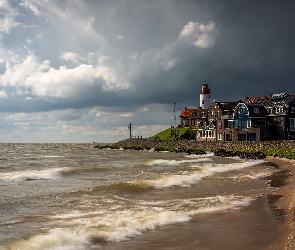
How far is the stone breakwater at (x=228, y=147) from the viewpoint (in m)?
57.9

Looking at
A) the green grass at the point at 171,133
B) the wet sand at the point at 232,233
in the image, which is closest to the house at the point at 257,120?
the green grass at the point at 171,133

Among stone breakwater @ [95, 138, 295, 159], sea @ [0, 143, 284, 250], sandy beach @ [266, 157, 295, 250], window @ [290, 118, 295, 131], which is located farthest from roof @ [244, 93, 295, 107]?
sandy beach @ [266, 157, 295, 250]

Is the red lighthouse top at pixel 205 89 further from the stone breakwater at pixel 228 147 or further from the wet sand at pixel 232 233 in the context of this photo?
the wet sand at pixel 232 233

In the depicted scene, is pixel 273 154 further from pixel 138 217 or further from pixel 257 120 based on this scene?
pixel 138 217

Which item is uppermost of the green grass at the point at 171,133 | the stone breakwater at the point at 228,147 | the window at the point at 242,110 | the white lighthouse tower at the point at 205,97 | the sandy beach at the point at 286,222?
the white lighthouse tower at the point at 205,97

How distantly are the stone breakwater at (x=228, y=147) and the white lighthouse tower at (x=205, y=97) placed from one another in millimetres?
21389

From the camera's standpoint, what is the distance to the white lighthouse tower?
371ft

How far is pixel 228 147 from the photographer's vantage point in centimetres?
7319

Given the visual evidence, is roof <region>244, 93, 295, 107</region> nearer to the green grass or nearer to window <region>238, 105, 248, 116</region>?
window <region>238, 105, 248, 116</region>

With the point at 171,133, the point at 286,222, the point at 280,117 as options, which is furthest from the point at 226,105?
the point at 286,222

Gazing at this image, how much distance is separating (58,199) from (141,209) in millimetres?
6733

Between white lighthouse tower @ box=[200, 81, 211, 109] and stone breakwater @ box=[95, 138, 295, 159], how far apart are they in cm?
2139

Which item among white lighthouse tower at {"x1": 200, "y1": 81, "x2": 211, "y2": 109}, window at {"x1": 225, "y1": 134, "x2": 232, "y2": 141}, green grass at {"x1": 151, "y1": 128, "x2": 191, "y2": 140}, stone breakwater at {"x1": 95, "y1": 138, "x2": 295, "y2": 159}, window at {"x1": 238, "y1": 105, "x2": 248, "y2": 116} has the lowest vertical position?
stone breakwater at {"x1": 95, "y1": 138, "x2": 295, "y2": 159}

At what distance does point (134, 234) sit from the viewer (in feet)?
47.0
